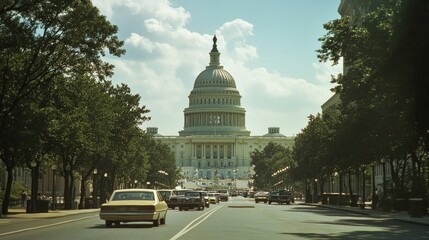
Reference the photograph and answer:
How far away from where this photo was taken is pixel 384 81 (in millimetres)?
36250

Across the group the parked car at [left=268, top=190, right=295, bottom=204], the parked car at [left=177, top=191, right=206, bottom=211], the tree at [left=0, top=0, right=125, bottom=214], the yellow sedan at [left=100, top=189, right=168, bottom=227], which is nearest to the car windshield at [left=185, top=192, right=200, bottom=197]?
the parked car at [left=177, top=191, right=206, bottom=211]

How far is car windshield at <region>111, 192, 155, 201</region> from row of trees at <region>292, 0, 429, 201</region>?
11.0 m

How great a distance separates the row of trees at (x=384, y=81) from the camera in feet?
92.0

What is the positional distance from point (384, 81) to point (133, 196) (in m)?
12.6

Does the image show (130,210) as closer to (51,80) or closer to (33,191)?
(51,80)

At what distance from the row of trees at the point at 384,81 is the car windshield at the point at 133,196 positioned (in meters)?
11.0

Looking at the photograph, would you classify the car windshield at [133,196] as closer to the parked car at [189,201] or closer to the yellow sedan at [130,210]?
the yellow sedan at [130,210]

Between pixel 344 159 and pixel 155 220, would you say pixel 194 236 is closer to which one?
pixel 155 220

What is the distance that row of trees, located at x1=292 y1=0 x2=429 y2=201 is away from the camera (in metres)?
28.0

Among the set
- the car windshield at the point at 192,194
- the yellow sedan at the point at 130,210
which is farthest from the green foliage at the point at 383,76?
the car windshield at the point at 192,194

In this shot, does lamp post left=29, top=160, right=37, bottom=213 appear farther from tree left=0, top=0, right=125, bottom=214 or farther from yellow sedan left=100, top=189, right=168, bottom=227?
yellow sedan left=100, top=189, right=168, bottom=227

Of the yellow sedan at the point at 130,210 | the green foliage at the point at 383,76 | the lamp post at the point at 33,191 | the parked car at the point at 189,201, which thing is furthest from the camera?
the parked car at the point at 189,201

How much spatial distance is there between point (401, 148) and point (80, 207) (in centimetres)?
2808

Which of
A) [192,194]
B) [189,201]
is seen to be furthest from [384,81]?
[192,194]
